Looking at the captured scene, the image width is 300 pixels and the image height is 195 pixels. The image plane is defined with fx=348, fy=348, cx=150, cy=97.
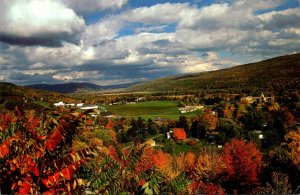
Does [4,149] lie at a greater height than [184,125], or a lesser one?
greater

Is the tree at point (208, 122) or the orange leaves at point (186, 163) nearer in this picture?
the orange leaves at point (186, 163)

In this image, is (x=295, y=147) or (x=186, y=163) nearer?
(x=295, y=147)

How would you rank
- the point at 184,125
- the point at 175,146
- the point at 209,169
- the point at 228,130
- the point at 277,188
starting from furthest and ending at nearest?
1. the point at 184,125
2. the point at 228,130
3. the point at 175,146
4. the point at 209,169
5. the point at 277,188

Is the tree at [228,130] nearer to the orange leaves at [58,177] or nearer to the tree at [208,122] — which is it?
the tree at [208,122]

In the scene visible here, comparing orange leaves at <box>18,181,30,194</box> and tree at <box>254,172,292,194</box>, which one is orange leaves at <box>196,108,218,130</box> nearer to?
tree at <box>254,172,292,194</box>

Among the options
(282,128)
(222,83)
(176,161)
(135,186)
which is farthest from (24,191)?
(222,83)

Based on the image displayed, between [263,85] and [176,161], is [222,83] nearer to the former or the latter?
[263,85]

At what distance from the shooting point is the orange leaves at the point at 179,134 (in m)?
76.1

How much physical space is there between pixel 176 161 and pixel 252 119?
41.2 meters

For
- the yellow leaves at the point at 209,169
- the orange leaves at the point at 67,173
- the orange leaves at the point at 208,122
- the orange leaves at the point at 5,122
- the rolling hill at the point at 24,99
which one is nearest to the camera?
the orange leaves at the point at 67,173

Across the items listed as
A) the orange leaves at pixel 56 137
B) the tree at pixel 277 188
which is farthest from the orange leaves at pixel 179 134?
the orange leaves at pixel 56 137

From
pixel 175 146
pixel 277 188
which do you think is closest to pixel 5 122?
pixel 277 188

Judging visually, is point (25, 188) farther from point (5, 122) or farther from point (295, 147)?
point (295, 147)

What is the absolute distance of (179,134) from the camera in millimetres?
77438
